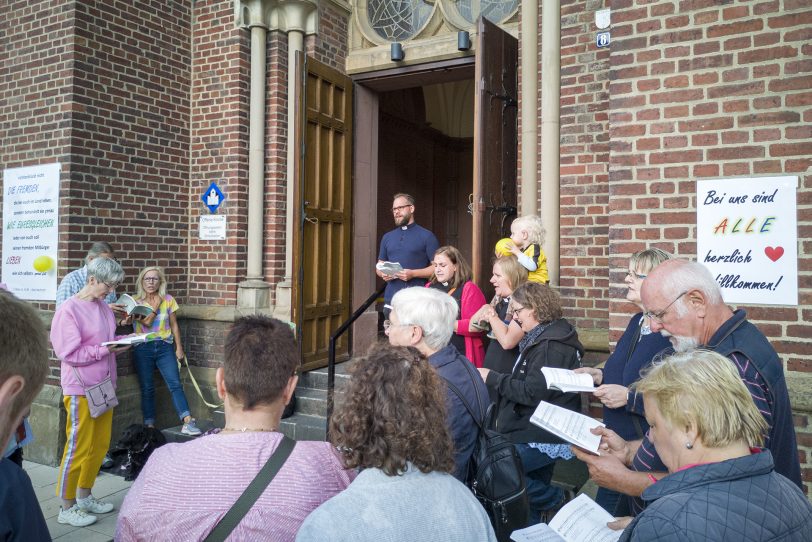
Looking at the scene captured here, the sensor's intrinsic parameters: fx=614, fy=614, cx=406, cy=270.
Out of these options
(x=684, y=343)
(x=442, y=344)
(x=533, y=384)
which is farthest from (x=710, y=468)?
(x=533, y=384)

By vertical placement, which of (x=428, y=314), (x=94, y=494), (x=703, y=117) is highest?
(x=703, y=117)

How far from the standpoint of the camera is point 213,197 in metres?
6.50

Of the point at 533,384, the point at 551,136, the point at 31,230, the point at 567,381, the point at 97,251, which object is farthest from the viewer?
the point at 31,230

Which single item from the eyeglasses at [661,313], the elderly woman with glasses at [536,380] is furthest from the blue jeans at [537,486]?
the eyeglasses at [661,313]

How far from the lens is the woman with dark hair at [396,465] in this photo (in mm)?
1354

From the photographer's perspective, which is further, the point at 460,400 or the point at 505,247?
the point at 505,247

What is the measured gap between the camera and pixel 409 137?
32.1 ft

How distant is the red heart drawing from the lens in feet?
9.91

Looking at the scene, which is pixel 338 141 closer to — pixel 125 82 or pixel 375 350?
pixel 125 82

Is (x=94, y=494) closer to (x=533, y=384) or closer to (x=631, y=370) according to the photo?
(x=533, y=384)

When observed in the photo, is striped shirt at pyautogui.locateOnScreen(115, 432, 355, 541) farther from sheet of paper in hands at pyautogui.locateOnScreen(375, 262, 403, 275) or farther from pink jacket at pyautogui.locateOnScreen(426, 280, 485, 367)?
sheet of paper in hands at pyautogui.locateOnScreen(375, 262, 403, 275)

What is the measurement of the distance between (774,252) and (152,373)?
5278 millimetres

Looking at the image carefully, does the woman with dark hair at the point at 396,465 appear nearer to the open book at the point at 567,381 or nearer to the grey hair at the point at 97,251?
the open book at the point at 567,381

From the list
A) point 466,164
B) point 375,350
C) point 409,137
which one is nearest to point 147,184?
point 409,137
